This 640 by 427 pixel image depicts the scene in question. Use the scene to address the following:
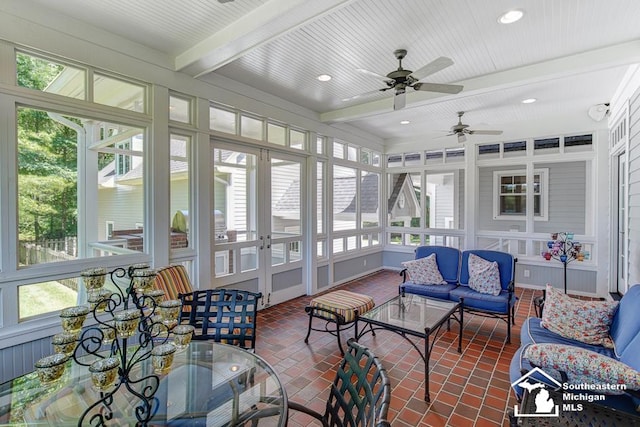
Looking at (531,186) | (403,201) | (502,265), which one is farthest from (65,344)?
(531,186)

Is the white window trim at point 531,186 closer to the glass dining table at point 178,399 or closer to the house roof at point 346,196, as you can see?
the house roof at point 346,196

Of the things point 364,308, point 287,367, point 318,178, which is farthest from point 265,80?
point 287,367

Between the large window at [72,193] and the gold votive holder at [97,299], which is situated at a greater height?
the large window at [72,193]

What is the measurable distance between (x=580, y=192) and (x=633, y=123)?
8.21 ft

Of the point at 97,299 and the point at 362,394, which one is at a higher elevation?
the point at 97,299

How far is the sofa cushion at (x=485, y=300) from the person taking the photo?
357cm

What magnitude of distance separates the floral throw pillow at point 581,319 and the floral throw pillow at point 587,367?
2.52 ft

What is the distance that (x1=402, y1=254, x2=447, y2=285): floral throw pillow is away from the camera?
4339 mm

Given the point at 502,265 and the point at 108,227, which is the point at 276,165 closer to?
the point at 108,227

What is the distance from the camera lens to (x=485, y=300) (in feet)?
12.0

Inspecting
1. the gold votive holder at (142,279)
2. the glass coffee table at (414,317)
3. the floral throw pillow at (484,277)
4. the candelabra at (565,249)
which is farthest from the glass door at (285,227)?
the candelabra at (565,249)

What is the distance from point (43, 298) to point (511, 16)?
15.1 ft

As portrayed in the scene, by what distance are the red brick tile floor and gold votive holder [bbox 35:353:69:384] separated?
1.54m

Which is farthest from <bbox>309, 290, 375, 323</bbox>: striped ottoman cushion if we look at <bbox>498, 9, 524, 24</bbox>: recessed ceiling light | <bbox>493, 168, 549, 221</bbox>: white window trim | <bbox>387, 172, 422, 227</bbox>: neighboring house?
<bbox>493, 168, 549, 221</bbox>: white window trim
